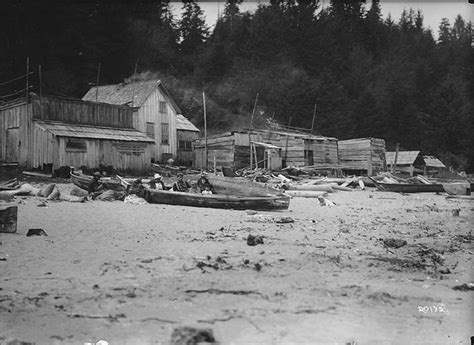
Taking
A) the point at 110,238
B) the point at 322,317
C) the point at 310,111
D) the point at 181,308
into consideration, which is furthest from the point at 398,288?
the point at 310,111

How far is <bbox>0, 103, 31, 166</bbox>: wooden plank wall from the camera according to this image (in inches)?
1066

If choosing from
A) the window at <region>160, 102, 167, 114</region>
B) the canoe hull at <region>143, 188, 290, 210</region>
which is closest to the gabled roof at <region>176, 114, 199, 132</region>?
the window at <region>160, 102, 167, 114</region>

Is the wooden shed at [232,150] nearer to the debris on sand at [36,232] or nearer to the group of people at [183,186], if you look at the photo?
the group of people at [183,186]

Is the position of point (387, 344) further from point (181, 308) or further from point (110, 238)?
point (110, 238)

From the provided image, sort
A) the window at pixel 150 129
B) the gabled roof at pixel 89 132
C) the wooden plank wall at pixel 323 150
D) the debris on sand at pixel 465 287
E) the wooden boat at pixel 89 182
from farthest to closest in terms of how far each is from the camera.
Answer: the wooden plank wall at pixel 323 150
the window at pixel 150 129
the gabled roof at pixel 89 132
the wooden boat at pixel 89 182
the debris on sand at pixel 465 287

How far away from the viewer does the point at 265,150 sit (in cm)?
3528

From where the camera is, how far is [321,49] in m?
68.2

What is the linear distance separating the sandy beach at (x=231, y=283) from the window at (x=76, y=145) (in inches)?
655

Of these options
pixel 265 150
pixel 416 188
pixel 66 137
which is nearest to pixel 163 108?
pixel 265 150

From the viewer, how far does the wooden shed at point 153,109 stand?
35.3 meters

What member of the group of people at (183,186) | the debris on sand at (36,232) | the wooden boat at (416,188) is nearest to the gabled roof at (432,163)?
the wooden boat at (416,188)

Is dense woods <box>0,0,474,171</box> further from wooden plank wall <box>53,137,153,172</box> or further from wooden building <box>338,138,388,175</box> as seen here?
wooden plank wall <box>53,137,153,172</box>

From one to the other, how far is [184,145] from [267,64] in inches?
1224

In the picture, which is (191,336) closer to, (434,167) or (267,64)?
(434,167)
